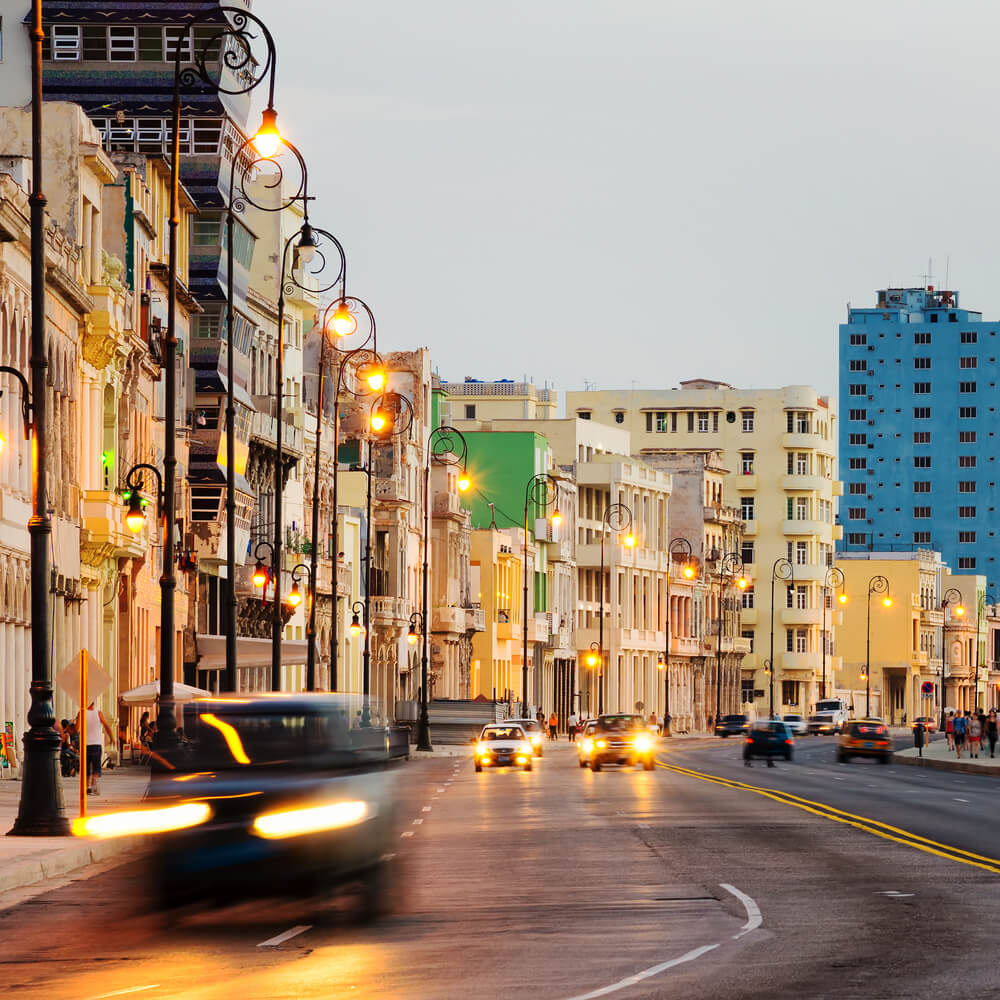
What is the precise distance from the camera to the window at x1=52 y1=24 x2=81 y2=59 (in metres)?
74.4

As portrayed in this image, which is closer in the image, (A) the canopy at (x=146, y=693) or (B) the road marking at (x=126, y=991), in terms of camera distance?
(B) the road marking at (x=126, y=991)

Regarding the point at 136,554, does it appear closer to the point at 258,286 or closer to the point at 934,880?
the point at 258,286

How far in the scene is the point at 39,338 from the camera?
28.5 m

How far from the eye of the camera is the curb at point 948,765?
240 feet

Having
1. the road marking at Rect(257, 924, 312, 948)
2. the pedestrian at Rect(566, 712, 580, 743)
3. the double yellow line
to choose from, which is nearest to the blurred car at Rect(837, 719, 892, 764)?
the double yellow line

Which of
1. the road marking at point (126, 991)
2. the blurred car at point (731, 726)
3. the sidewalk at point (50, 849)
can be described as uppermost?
the road marking at point (126, 991)

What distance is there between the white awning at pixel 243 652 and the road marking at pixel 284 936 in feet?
153

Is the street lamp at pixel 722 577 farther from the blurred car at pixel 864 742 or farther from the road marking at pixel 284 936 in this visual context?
the road marking at pixel 284 936

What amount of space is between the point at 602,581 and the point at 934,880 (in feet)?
380

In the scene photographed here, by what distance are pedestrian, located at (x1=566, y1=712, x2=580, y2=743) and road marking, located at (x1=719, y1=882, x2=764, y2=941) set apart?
93599 mm

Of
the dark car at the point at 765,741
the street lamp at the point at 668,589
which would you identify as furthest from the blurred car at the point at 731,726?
the dark car at the point at 765,741

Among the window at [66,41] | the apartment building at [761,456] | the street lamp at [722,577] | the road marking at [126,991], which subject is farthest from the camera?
the apartment building at [761,456]

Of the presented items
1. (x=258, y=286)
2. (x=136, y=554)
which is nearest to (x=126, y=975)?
Answer: (x=136, y=554)

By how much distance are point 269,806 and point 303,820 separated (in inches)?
11.8
